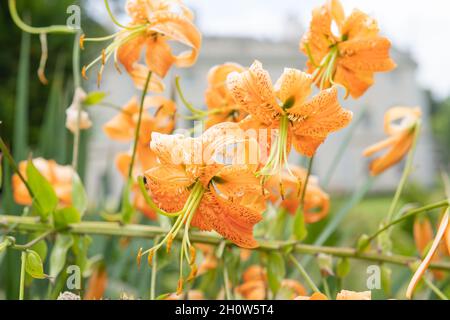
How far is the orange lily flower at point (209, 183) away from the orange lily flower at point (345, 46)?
0.35 feet

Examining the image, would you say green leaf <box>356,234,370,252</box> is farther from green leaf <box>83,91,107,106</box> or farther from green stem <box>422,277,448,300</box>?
green leaf <box>83,91,107,106</box>

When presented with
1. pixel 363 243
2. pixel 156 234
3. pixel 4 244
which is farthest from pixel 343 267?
pixel 4 244

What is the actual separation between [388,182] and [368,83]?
30.5ft

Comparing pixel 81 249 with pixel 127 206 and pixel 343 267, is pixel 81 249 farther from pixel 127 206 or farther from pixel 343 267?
pixel 343 267

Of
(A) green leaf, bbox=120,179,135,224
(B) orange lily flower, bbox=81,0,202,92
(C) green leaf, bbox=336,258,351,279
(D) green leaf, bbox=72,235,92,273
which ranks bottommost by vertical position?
(C) green leaf, bbox=336,258,351,279

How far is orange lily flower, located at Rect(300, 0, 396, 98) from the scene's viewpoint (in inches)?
15.5

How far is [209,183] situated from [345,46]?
0.15 meters

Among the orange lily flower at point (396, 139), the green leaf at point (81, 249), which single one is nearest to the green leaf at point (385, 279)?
the orange lily flower at point (396, 139)

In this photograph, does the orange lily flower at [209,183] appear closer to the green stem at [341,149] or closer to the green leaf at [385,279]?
the green leaf at [385,279]

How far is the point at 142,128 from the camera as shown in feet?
1.70

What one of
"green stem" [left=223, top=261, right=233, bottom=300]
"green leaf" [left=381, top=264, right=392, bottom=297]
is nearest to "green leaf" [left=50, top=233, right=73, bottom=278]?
"green stem" [left=223, top=261, right=233, bottom=300]

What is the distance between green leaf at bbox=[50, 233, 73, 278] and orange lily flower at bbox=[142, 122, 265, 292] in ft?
0.35

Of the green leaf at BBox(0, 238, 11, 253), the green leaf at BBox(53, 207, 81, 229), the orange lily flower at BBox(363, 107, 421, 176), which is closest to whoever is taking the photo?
the green leaf at BBox(0, 238, 11, 253)
